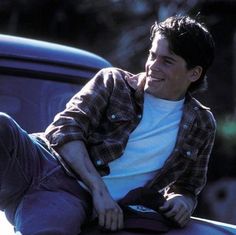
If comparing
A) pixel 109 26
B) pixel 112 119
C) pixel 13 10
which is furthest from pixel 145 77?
pixel 13 10

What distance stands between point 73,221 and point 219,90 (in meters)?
6.07

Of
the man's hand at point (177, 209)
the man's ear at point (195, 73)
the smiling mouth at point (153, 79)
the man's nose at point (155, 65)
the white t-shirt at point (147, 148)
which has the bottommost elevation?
the man's hand at point (177, 209)

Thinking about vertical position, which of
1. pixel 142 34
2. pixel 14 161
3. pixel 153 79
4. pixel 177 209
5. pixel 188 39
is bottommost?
pixel 142 34

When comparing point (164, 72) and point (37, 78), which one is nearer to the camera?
point (164, 72)

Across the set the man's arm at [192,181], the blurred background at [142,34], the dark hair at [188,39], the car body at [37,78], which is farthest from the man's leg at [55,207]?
the blurred background at [142,34]

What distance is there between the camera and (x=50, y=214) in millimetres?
2432

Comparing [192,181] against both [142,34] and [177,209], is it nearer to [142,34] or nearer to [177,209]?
[177,209]

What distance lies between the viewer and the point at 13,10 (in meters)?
10.2

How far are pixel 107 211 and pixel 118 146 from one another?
28 cm

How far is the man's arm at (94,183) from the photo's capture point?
2.51 metres

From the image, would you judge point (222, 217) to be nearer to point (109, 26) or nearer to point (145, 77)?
point (109, 26)

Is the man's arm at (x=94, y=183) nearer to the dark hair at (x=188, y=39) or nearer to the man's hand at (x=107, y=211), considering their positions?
the man's hand at (x=107, y=211)

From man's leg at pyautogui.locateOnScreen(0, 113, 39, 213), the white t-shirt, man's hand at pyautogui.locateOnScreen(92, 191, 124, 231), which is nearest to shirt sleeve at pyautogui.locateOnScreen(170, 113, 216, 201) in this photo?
the white t-shirt

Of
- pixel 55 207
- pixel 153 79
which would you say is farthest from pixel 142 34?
pixel 55 207
